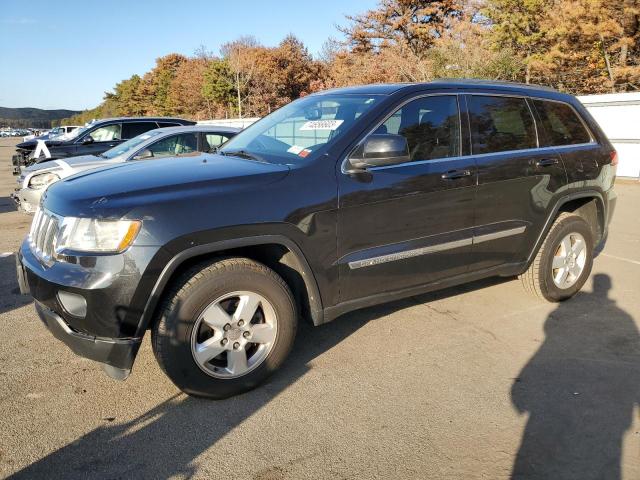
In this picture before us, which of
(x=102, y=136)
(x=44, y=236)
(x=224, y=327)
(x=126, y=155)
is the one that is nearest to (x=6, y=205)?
(x=102, y=136)

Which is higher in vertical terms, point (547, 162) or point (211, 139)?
point (211, 139)

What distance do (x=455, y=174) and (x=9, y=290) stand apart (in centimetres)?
430

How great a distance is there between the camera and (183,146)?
27.0 ft

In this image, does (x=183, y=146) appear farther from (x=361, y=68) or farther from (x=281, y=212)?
(x=361, y=68)

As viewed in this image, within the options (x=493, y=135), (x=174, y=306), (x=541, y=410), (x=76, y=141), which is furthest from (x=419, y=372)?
(x=76, y=141)

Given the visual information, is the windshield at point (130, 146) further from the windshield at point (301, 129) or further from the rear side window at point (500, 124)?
the rear side window at point (500, 124)

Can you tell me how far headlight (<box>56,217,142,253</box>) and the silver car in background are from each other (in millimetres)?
4485

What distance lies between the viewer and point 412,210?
353cm

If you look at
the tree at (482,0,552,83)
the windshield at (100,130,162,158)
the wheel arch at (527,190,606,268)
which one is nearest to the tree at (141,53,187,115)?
the tree at (482,0,552,83)

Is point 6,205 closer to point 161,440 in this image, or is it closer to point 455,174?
point 161,440

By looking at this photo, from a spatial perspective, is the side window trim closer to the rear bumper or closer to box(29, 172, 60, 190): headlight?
the rear bumper

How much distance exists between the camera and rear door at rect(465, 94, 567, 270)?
394 cm

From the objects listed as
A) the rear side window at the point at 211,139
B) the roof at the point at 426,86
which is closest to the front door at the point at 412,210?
the roof at the point at 426,86

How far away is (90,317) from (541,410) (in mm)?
2591
